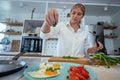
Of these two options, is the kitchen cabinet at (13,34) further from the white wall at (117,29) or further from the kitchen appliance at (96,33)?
the white wall at (117,29)

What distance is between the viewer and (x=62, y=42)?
1.15 m

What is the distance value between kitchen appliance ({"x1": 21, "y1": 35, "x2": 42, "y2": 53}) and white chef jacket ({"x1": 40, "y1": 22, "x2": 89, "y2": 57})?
1314 mm

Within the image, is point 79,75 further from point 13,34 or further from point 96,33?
point 13,34

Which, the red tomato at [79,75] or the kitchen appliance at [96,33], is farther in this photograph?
the kitchen appliance at [96,33]

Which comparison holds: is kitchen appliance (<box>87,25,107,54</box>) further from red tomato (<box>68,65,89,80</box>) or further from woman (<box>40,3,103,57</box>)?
red tomato (<box>68,65,89,80</box>)

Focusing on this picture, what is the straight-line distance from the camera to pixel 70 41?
44.8 inches

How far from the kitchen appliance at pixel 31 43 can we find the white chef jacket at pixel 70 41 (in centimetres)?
131

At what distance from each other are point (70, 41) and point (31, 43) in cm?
143

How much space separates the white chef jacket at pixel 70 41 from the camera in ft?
3.70

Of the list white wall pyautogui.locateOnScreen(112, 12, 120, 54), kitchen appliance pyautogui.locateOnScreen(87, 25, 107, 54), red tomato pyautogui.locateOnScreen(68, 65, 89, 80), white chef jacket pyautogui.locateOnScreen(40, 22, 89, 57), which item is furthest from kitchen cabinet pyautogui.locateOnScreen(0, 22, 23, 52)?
red tomato pyautogui.locateOnScreen(68, 65, 89, 80)

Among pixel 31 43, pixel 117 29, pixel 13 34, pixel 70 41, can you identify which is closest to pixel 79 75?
pixel 70 41

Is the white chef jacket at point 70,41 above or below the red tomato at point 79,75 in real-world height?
above

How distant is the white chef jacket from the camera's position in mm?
1127

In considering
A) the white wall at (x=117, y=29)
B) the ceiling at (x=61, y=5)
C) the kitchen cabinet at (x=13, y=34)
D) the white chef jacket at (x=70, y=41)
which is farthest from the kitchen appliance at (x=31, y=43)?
the white wall at (x=117, y=29)
